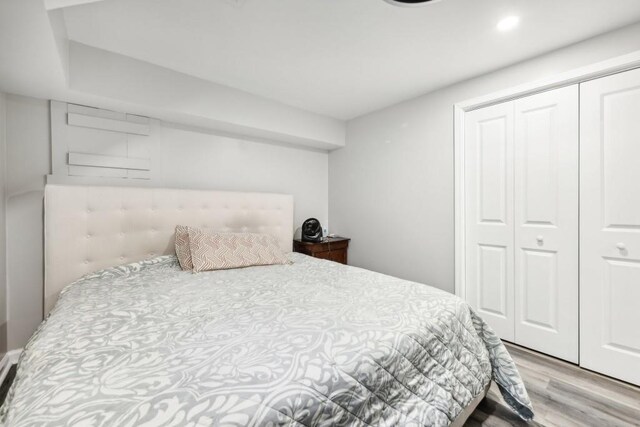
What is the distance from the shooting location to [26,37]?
1.29 m

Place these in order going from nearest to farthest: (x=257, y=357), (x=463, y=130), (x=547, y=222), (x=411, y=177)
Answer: (x=257, y=357), (x=547, y=222), (x=463, y=130), (x=411, y=177)

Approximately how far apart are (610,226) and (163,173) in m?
3.50

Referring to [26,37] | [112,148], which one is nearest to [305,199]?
[112,148]

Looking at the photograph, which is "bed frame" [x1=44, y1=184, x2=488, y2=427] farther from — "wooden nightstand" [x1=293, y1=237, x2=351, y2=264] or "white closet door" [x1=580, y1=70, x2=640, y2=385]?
"white closet door" [x1=580, y1=70, x2=640, y2=385]

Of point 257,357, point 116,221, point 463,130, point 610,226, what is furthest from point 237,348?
point 463,130

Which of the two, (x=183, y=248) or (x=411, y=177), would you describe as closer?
(x=183, y=248)

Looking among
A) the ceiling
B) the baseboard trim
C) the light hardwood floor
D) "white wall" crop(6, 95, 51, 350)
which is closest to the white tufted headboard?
"white wall" crop(6, 95, 51, 350)

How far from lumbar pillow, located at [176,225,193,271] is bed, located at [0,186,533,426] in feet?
0.26

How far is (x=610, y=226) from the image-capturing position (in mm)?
1786

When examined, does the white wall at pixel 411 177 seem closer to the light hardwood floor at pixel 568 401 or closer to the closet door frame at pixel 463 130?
the closet door frame at pixel 463 130

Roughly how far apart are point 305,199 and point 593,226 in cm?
271

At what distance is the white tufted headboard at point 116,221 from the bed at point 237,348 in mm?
13

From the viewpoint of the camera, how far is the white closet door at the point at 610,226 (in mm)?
1704

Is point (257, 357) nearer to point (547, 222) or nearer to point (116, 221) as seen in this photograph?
point (116, 221)
